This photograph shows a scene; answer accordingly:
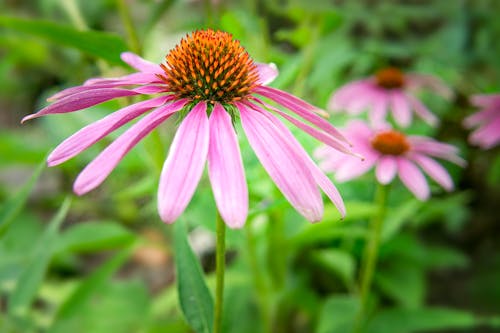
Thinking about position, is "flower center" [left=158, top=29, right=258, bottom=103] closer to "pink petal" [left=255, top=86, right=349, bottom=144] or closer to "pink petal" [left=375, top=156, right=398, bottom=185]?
"pink petal" [left=255, top=86, right=349, bottom=144]

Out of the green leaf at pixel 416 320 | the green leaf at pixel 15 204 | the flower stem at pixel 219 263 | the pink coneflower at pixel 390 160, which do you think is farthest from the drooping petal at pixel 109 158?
the green leaf at pixel 416 320

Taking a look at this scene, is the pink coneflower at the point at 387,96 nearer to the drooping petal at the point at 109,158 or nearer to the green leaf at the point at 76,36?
the green leaf at the point at 76,36

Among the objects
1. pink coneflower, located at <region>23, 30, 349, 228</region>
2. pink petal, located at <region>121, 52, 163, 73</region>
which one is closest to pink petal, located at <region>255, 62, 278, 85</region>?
pink coneflower, located at <region>23, 30, 349, 228</region>

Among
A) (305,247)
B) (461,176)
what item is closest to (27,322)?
(305,247)

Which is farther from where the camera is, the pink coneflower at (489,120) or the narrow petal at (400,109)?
the narrow petal at (400,109)

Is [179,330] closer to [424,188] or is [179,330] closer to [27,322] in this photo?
[27,322]
